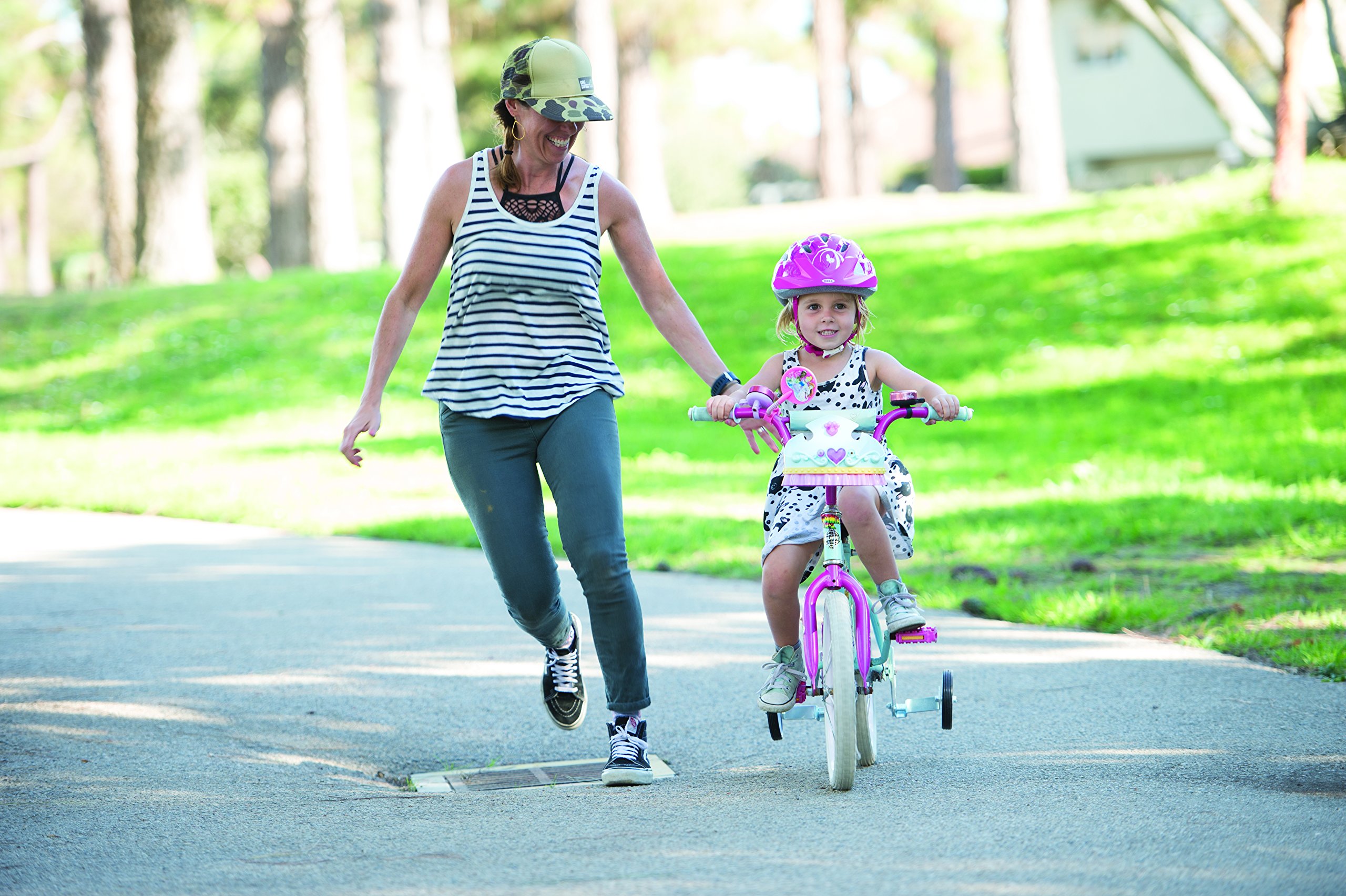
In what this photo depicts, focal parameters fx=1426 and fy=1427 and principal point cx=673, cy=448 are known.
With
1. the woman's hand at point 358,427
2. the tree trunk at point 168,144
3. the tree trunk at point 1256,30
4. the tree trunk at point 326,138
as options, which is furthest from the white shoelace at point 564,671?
the tree trunk at point 326,138

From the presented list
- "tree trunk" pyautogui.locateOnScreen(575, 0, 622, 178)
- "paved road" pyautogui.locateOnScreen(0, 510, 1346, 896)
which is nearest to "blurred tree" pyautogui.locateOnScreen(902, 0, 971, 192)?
"tree trunk" pyautogui.locateOnScreen(575, 0, 622, 178)

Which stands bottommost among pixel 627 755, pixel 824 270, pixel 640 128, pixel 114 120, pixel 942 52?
pixel 627 755

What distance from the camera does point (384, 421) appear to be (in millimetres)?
15562

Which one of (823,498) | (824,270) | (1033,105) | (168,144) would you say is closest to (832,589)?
(823,498)

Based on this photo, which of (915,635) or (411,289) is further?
(411,289)

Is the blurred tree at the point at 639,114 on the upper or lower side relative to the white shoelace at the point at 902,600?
upper

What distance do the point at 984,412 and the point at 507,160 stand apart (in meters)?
10.2

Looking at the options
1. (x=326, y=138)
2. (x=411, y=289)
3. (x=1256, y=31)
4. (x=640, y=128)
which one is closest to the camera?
(x=411, y=289)

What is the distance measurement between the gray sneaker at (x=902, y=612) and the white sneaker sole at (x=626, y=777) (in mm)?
887

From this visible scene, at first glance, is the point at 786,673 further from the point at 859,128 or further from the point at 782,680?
the point at 859,128

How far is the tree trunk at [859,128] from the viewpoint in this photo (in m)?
41.0

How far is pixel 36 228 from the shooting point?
5356cm

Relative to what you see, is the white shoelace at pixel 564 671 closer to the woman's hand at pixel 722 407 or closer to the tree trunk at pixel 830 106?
the woman's hand at pixel 722 407

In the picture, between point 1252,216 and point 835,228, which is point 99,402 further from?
point 1252,216
